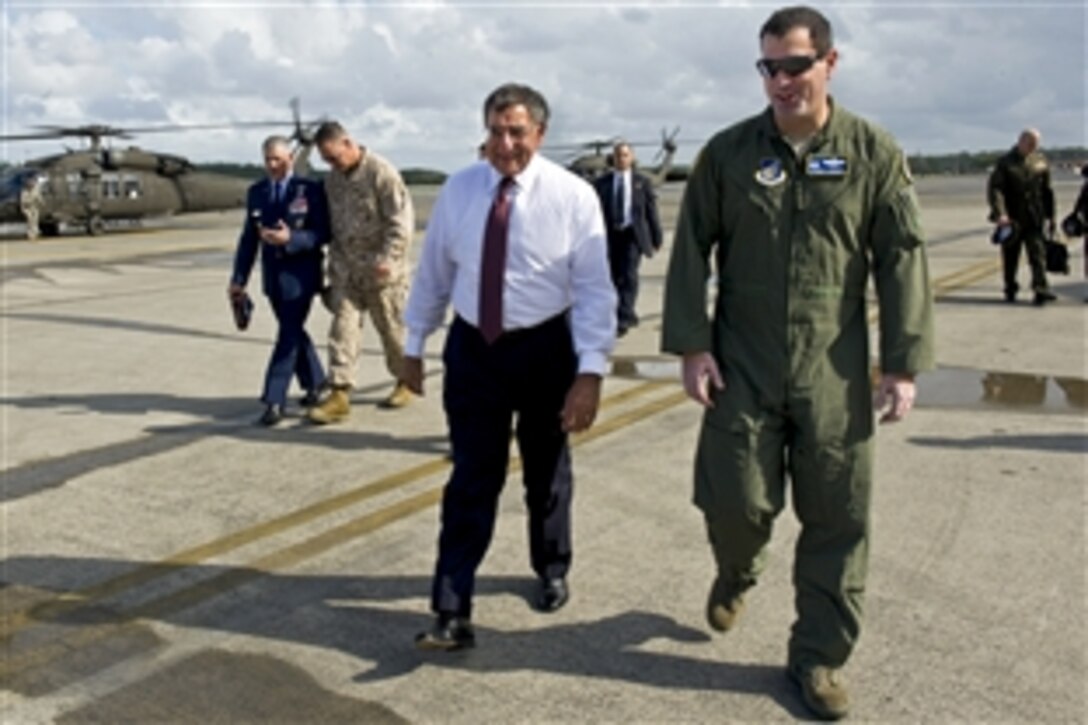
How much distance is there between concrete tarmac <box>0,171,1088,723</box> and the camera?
136 inches

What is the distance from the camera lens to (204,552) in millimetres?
4789

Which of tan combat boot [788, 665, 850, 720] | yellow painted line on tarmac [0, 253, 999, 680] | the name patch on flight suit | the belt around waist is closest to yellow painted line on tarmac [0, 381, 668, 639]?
yellow painted line on tarmac [0, 253, 999, 680]

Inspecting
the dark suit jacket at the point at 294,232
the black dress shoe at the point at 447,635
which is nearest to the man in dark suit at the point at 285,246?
the dark suit jacket at the point at 294,232

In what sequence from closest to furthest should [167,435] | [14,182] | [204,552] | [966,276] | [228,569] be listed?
[228,569] < [204,552] < [167,435] < [966,276] < [14,182]

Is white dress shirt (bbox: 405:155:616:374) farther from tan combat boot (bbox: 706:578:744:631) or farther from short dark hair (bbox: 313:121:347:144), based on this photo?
short dark hair (bbox: 313:121:347:144)

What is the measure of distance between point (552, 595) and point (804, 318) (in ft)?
5.09

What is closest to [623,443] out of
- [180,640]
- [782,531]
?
[782,531]

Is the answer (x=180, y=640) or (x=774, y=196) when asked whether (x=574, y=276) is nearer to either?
(x=774, y=196)

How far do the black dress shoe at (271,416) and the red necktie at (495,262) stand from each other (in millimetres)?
3710

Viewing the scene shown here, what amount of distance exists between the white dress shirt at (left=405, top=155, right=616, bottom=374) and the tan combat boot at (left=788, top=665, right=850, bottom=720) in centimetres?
121

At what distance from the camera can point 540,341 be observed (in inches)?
150

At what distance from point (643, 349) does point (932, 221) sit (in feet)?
71.1

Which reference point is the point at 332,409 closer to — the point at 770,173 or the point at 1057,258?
the point at 770,173

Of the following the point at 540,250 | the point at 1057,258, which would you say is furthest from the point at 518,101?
the point at 1057,258
